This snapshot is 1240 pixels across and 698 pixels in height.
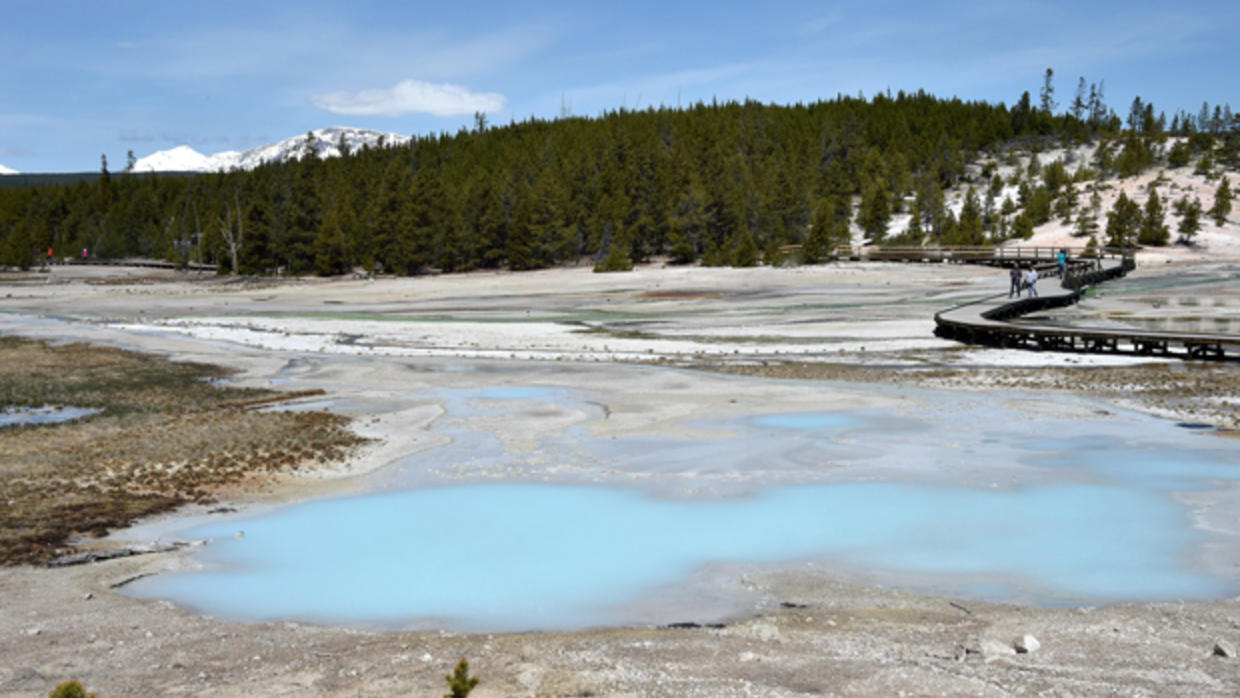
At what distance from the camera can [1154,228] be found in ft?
304

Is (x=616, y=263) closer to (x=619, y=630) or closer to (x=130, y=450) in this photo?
(x=130, y=450)

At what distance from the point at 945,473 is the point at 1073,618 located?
17.2ft

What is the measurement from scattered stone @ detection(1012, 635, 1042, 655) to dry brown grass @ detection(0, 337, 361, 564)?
8276 mm

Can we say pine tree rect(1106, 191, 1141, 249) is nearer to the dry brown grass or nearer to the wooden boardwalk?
the wooden boardwalk

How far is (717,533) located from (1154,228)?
9551 centimetres

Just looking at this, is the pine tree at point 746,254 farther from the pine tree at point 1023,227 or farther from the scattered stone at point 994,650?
the scattered stone at point 994,650

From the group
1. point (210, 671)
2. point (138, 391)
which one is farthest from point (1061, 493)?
point (138, 391)

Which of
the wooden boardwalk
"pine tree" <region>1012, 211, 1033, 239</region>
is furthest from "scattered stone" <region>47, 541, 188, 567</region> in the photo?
"pine tree" <region>1012, 211, 1033, 239</region>

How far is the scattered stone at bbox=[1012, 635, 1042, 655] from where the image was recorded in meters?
6.90

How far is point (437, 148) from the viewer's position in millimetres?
161875

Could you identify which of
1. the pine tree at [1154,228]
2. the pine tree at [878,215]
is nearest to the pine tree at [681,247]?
the pine tree at [878,215]

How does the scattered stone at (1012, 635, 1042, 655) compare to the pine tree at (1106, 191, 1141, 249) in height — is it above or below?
below

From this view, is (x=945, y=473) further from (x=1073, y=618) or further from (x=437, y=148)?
(x=437, y=148)

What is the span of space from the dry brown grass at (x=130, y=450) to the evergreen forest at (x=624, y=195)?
183 feet
